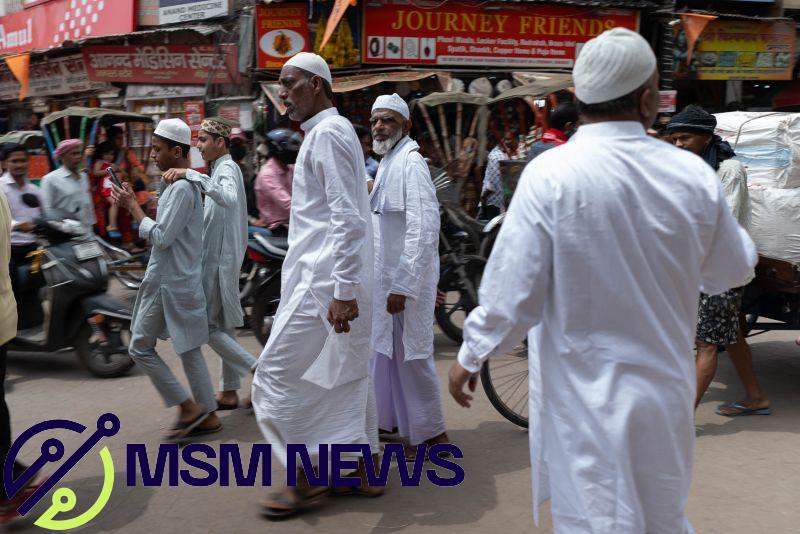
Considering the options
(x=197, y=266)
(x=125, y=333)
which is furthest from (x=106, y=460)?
(x=125, y=333)

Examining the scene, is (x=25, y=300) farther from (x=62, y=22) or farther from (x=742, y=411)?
(x=62, y=22)

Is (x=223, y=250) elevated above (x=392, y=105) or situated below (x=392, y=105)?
below

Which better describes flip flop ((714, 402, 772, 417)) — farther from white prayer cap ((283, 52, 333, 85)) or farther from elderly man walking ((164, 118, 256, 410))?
white prayer cap ((283, 52, 333, 85))

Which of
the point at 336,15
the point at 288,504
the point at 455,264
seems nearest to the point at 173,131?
the point at 288,504

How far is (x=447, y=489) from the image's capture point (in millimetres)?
3727

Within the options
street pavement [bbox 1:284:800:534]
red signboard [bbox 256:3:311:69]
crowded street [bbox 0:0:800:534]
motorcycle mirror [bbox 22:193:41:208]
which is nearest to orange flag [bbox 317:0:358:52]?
red signboard [bbox 256:3:311:69]

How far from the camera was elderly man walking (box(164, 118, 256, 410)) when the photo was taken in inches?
185

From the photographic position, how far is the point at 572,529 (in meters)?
2.06

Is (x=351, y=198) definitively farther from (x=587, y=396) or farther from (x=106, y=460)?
(x=106, y=460)

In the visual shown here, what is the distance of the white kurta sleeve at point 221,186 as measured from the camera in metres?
4.41

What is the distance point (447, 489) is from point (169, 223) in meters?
1.97

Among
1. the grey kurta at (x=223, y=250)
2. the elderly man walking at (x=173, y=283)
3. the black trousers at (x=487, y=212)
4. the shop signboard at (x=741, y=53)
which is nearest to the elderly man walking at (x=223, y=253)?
the grey kurta at (x=223, y=250)

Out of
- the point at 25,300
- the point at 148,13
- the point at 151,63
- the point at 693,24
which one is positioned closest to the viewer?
the point at 25,300

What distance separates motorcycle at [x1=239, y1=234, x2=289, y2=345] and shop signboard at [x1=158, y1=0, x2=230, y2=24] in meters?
7.18
